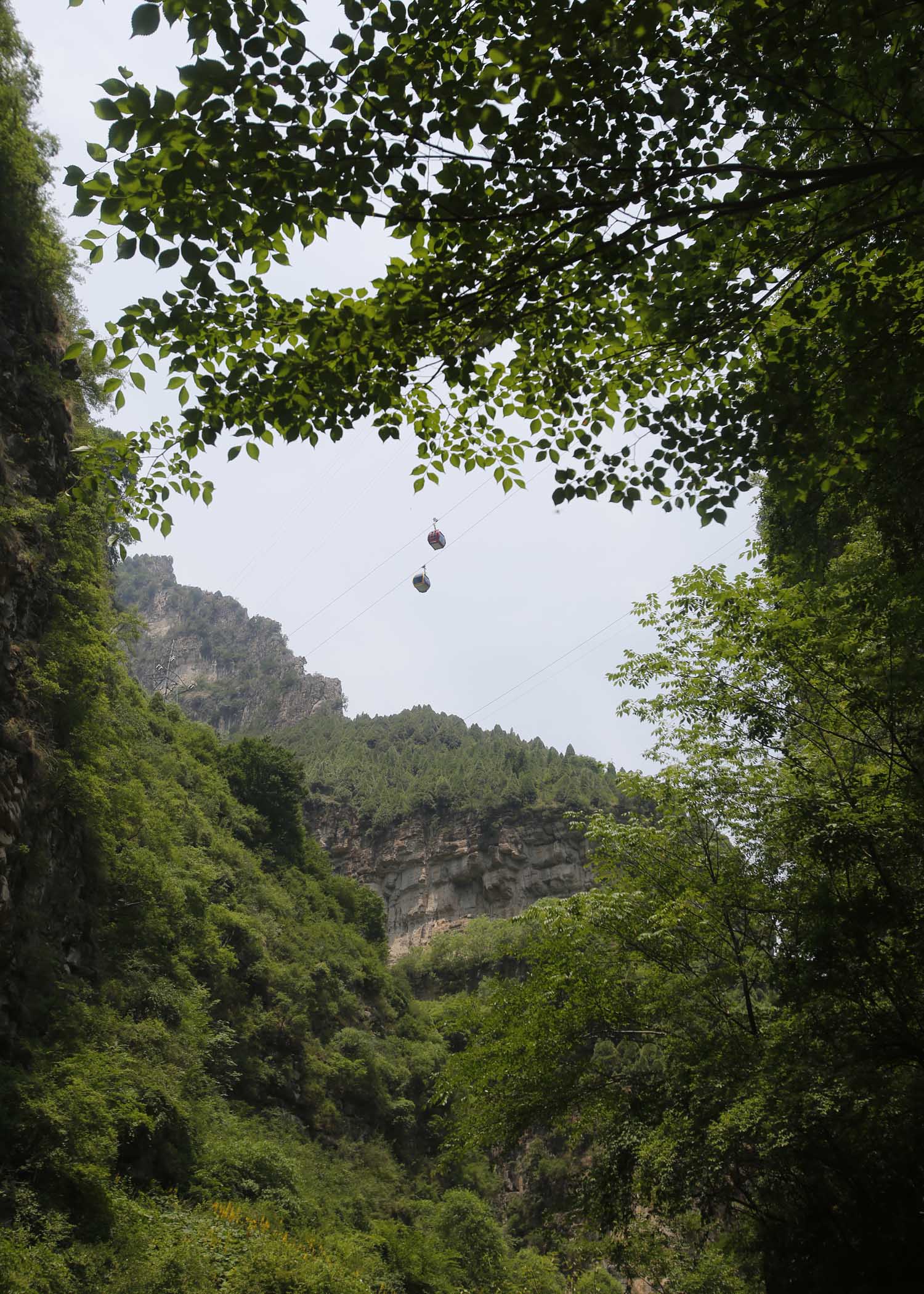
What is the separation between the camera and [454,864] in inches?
2608

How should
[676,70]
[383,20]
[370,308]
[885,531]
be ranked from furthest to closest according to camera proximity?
[885,531], [370,308], [676,70], [383,20]

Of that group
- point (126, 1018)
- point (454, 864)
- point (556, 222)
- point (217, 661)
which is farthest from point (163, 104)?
point (217, 661)

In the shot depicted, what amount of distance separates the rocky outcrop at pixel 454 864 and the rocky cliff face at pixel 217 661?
37.5 metres

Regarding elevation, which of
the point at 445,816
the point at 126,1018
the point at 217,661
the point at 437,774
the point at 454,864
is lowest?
the point at 126,1018

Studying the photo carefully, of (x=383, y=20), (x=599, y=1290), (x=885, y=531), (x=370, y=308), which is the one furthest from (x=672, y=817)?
(x=599, y=1290)

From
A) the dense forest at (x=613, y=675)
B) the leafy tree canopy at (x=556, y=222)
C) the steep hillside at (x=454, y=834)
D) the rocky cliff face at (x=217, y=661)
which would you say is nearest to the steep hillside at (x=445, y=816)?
the steep hillside at (x=454, y=834)

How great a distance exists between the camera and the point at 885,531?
750cm

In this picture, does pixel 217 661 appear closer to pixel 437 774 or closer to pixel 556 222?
pixel 437 774

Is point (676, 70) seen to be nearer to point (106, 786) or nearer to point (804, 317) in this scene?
point (804, 317)

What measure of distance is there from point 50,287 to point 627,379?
17400 millimetres

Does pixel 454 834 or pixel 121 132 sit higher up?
pixel 454 834

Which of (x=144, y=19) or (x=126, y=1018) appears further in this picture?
(x=126, y=1018)

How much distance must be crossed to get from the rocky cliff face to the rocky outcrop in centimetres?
3748

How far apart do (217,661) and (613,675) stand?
13147 centimetres
